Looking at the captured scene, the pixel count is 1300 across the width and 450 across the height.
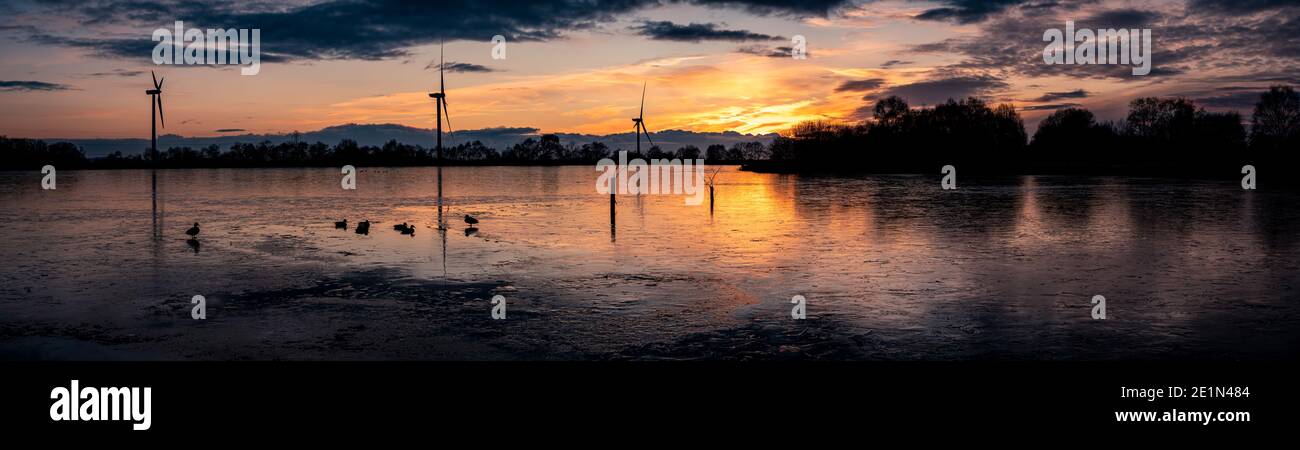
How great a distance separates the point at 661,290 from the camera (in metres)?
16.5

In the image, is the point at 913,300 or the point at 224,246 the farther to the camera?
the point at 224,246

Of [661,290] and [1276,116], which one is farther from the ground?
[1276,116]

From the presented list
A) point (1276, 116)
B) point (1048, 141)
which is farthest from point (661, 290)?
point (1048, 141)

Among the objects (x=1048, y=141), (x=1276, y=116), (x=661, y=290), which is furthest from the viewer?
(x=1048, y=141)

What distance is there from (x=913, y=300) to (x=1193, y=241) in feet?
48.4

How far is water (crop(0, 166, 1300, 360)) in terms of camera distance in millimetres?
11781

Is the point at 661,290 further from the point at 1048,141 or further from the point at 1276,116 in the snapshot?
the point at 1048,141

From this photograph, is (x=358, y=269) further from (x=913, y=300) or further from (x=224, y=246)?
(x=913, y=300)

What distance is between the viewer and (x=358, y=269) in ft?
64.8

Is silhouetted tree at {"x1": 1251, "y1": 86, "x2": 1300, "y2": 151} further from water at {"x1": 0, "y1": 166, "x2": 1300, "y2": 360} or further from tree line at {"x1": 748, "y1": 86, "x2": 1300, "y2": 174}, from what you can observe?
water at {"x1": 0, "y1": 166, "x2": 1300, "y2": 360}

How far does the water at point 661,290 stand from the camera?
38.7 feet

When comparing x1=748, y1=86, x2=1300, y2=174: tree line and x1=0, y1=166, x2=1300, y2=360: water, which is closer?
x1=0, y1=166, x2=1300, y2=360: water

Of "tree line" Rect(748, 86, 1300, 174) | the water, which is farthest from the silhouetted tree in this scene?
the water
